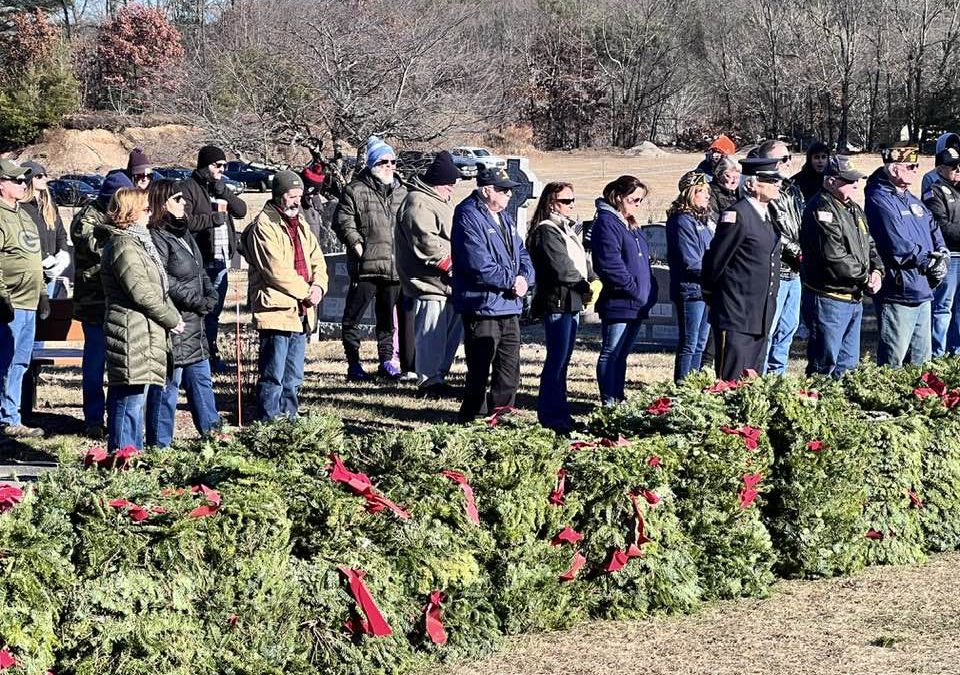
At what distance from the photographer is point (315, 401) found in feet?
31.9

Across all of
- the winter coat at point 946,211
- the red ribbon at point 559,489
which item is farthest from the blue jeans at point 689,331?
the red ribbon at point 559,489

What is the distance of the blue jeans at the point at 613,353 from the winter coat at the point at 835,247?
3.86 feet

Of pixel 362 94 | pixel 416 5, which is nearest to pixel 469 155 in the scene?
pixel 416 5

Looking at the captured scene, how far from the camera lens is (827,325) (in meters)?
8.59

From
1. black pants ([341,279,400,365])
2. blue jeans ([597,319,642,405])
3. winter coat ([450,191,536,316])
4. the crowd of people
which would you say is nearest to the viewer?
the crowd of people

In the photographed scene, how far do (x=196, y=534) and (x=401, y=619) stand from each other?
2.65 ft

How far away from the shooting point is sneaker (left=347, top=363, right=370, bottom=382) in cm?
1065

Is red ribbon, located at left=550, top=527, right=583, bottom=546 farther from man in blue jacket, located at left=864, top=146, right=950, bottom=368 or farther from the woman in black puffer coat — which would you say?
man in blue jacket, located at left=864, top=146, right=950, bottom=368

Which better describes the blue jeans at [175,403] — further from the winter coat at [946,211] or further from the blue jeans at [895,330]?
the winter coat at [946,211]

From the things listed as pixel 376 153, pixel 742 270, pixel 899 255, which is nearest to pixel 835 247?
pixel 899 255

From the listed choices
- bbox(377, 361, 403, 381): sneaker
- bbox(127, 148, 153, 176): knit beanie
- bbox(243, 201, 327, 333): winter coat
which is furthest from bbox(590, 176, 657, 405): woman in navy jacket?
bbox(127, 148, 153, 176): knit beanie

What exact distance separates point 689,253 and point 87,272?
13.0 feet

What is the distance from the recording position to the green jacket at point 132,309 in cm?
679

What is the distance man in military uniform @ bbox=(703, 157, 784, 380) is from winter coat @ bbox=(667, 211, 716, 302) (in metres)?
1.16
